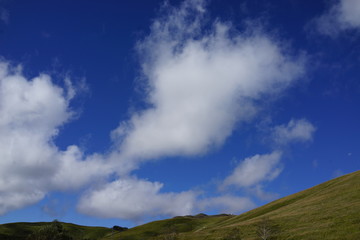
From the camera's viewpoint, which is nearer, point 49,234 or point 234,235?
point 234,235

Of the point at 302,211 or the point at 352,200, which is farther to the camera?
the point at 302,211

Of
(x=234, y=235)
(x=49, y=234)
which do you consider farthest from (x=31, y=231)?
(x=234, y=235)

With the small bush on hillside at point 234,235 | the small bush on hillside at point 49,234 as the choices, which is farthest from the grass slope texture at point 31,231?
the small bush on hillside at point 234,235

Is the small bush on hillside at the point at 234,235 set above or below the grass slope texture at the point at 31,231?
below

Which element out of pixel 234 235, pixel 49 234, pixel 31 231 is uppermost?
pixel 31 231

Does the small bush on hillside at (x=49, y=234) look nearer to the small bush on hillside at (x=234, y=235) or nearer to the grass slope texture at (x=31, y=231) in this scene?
the small bush on hillside at (x=234, y=235)

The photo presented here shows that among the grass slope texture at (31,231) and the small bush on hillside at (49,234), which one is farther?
the grass slope texture at (31,231)

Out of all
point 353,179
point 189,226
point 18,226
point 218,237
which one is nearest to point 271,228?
point 218,237

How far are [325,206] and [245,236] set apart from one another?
2458 centimetres

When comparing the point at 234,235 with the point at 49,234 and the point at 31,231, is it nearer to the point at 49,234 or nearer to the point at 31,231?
the point at 49,234

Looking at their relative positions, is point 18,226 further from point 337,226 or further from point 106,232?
point 337,226

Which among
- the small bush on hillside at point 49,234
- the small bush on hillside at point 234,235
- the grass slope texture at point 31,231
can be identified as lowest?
the small bush on hillside at point 234,235

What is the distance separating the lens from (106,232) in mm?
183625

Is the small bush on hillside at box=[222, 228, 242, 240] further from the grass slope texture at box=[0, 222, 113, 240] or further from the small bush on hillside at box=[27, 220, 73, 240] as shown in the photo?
the grass slope texture at box=[0, 222, 113, 240]
